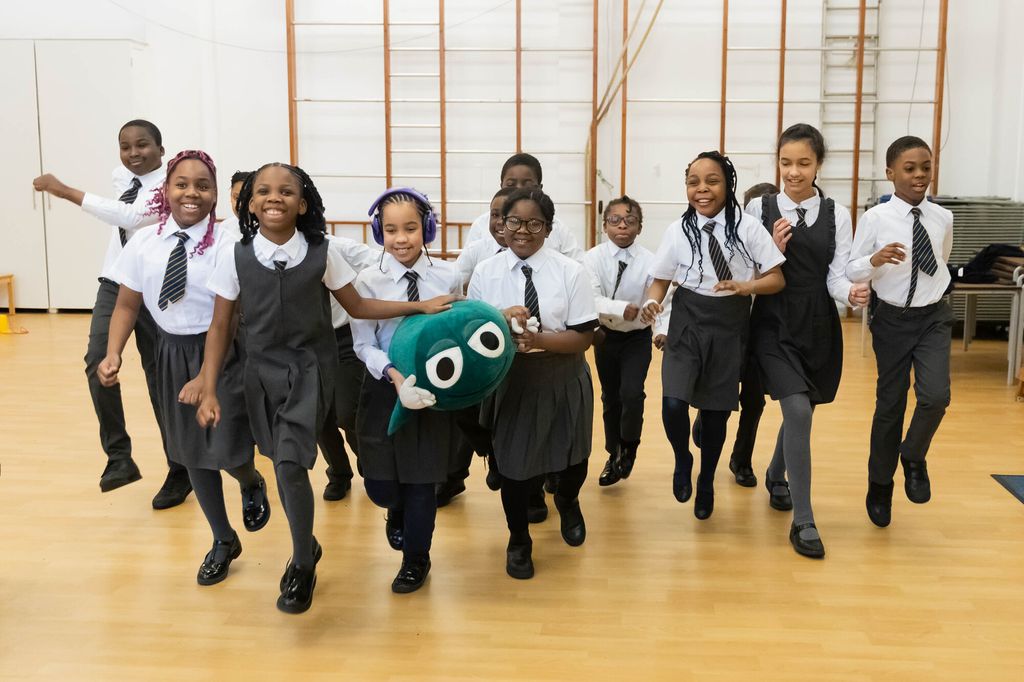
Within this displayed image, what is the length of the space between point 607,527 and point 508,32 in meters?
6.08

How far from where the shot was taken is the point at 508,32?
27.7 ft

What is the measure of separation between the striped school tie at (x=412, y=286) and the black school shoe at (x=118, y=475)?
1.38 meters

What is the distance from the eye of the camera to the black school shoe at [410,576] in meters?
2.77

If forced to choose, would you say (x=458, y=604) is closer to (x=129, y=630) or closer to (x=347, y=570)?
(x=347, y=570)

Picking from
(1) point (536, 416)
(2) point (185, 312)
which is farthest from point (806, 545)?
(2) point (185, 312)

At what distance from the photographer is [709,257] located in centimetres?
312

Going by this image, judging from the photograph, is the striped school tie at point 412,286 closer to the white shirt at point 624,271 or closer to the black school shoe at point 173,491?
the white shirt at point 624,271

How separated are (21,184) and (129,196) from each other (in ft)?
18.7

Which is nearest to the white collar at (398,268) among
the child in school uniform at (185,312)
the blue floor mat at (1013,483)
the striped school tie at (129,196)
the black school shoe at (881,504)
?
the child in school uniform at (185,312)

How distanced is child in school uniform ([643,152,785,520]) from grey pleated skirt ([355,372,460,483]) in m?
0.81

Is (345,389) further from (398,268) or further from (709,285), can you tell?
(709,285)

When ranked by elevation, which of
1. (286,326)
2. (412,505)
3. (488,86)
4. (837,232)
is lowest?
(412,505)

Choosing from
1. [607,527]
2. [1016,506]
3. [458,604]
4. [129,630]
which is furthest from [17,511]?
[1016,506]

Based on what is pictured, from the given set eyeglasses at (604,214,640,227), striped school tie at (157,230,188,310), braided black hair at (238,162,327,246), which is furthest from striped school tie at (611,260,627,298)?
striped school tie at (157,230,188,310)
